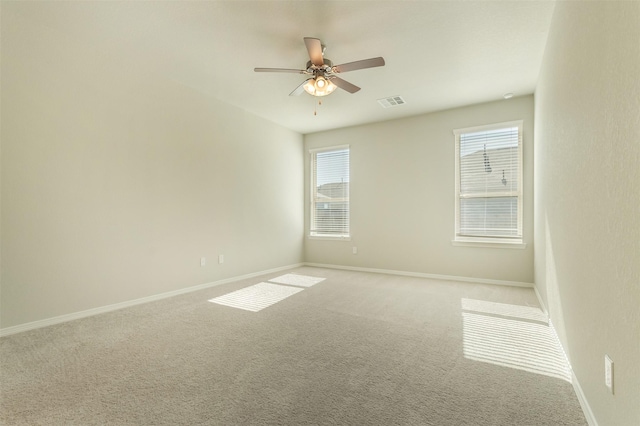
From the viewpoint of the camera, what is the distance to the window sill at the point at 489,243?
4335mm

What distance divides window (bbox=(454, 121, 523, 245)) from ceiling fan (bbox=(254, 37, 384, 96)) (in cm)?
257

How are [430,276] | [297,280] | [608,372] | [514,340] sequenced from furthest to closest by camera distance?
1. [430,276]
2. [297,280]
3. [514,340]
4. [608,372]

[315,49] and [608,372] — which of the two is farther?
[315,49]

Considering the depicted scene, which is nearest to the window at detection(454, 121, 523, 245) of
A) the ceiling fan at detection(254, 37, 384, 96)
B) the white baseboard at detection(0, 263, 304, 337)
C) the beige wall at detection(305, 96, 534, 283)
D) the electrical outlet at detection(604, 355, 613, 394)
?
the beige wall at detection(305, 96, 534, 283)

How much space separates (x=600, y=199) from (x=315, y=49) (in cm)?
231

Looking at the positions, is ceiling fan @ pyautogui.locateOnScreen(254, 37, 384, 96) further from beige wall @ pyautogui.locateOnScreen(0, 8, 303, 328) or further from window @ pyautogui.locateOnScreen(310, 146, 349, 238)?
window @ pyautogui.locateOnScreen(310, 146, 349, 238)

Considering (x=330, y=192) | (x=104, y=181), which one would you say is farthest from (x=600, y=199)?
(x=330, y=192)

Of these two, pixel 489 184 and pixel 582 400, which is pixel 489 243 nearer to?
pixel 489 184

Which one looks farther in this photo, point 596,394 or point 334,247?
point 334,247

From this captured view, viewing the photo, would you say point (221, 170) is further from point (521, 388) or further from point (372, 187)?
point (521, 388)

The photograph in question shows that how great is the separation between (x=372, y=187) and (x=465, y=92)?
6.94 ft

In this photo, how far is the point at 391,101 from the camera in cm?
449

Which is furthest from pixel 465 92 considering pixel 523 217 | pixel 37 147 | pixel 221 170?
pixel 37 147

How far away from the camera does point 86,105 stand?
3.10 meters
